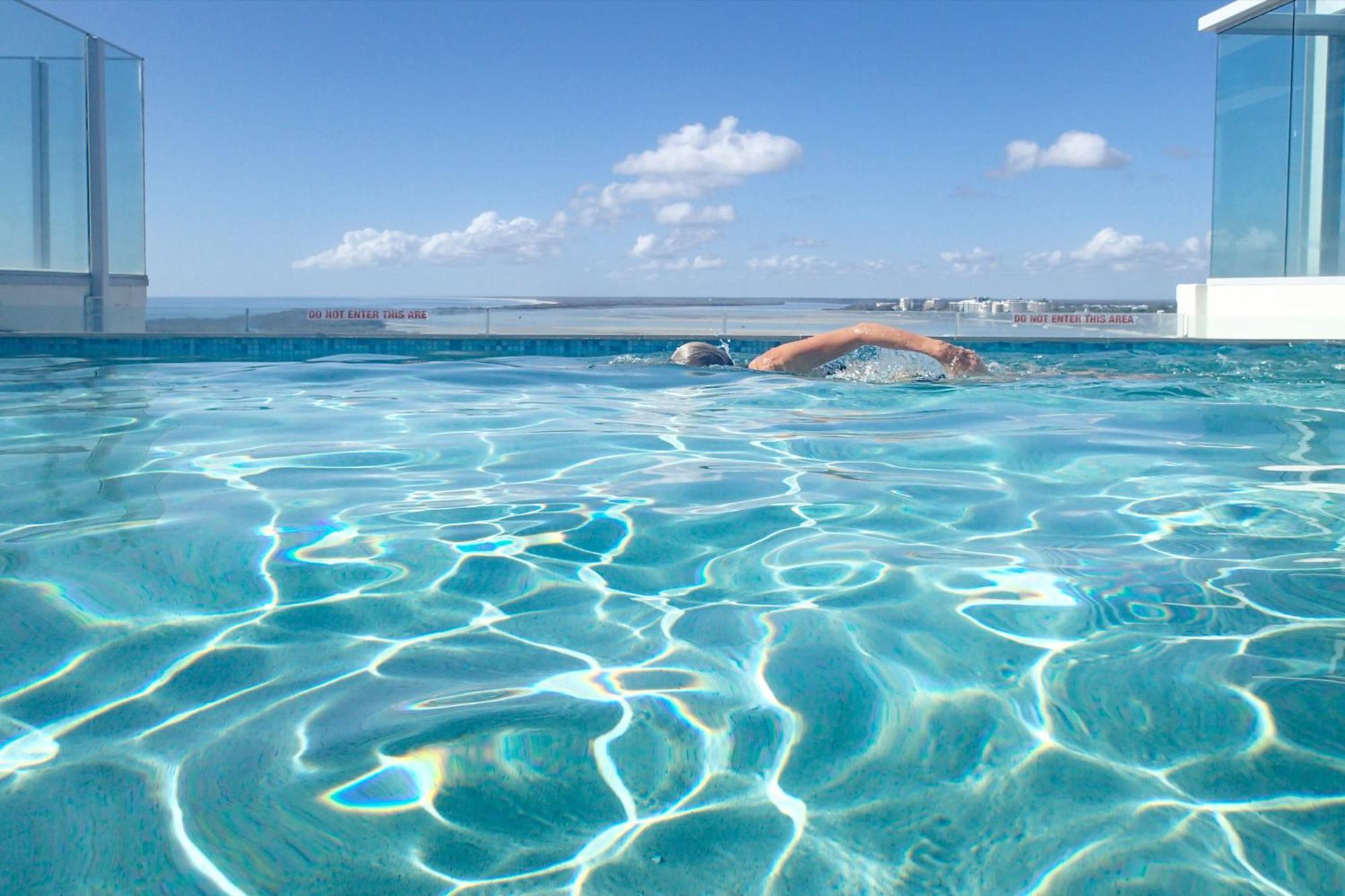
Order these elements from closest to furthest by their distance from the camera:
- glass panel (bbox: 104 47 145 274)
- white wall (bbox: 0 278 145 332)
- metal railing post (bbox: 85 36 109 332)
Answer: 1. white wall (bbox: 0 278 145 332)
2. metal railing post (bbox: 85 36 109 332)
3. glass panel (bbox: 104 47 145 274)

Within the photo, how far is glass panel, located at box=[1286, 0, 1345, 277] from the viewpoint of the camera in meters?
11.8

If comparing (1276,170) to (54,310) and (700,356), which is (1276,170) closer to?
(700,356)

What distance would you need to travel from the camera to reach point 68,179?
11.0m

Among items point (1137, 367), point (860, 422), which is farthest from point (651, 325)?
point (860, 422)

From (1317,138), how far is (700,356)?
8165 mm

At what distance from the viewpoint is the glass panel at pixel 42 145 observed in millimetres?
10367

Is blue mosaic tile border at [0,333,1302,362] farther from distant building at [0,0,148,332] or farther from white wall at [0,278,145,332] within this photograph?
distant building at [0,0,148,332]

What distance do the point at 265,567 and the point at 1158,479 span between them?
311 centimetres

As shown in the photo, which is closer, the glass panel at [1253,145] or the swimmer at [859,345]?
the swimmer at [859,345]

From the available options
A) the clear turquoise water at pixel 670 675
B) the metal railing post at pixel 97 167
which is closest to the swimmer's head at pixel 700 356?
the clear turquoise water at pixel 670 675

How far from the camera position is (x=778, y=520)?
3215 millimetres

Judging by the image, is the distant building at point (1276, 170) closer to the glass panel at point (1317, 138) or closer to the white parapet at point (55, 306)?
the glass panel at point (1317, 138)

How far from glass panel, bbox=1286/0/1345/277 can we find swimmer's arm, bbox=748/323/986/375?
6662 millimetres

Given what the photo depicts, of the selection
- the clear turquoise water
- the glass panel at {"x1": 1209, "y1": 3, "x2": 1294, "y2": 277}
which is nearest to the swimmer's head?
the clear turquoise water
